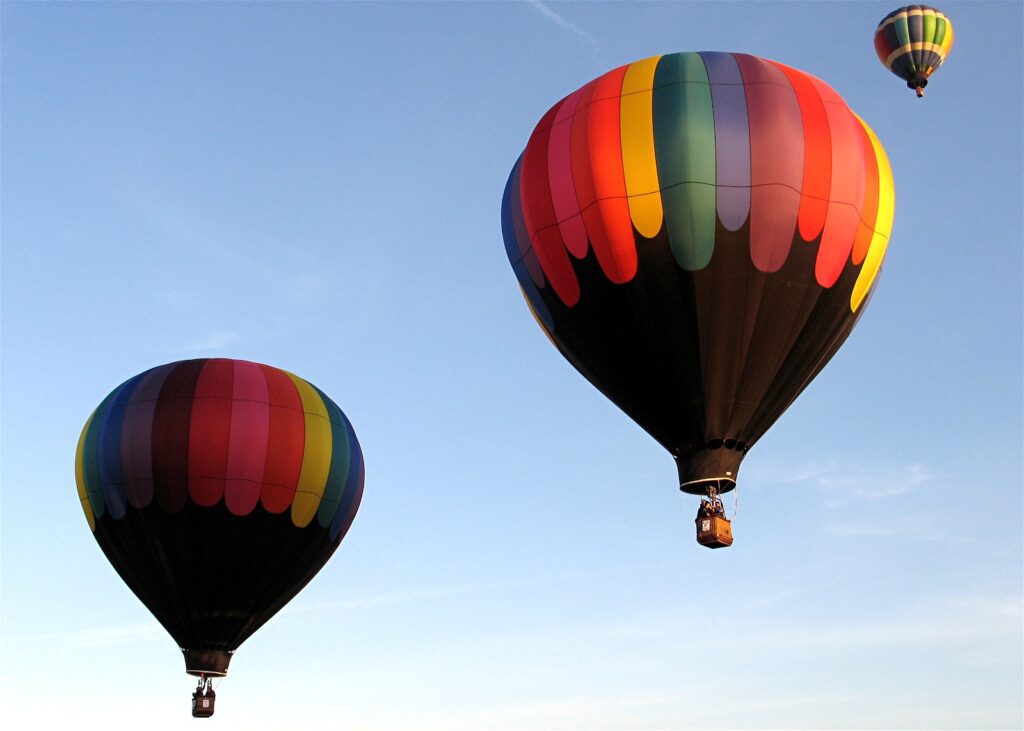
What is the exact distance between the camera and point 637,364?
1777 centimetres

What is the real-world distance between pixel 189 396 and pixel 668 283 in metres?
9.69

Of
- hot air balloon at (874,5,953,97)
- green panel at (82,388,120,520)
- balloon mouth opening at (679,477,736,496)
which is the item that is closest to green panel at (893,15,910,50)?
hot air balloon at (874,5,953,97)

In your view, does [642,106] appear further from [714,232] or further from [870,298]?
[870,298]

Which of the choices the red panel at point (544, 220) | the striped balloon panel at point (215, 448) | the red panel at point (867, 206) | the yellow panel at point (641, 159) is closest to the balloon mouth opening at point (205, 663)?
the striped balloon panel at point (215, 448)

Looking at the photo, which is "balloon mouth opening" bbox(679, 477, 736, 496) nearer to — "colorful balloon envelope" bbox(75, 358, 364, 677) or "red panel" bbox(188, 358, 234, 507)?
"colorful balloon envelope" bbox(75, 358, 364, 677)

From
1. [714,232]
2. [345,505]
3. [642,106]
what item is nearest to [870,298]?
[714,232]

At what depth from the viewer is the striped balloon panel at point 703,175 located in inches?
682

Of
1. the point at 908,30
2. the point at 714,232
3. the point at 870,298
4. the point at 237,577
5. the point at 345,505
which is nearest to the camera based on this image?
the point at 714,232

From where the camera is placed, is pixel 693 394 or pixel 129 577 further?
pixel 129 577

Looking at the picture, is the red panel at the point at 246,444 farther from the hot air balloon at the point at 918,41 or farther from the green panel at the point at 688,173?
the hot air balloon at the point at 918,41

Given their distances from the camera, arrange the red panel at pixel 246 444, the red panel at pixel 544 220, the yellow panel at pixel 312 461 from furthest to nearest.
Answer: the yellow panel at pixel 312 461, the red panel at pixel 246 444, the red panel at pixel 544 220

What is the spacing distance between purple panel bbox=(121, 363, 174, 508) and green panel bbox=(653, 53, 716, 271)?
33.7 ft

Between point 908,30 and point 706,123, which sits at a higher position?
point 908,30

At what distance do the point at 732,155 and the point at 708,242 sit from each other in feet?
3.79
